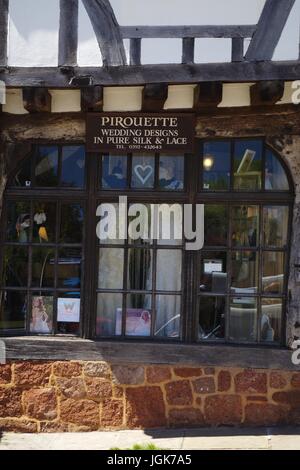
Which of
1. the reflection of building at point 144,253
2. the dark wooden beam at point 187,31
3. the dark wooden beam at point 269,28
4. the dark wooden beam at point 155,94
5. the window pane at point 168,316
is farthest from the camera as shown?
the window pane at point 168,316

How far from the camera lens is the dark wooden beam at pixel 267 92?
5.36 m

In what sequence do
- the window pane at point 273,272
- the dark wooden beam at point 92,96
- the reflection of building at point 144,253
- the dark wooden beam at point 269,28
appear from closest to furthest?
the dark wooden beam at point 269,28
the dark wooden beam at point 92,96
the reflection of building at point 144,253
the window pane at point 273,272

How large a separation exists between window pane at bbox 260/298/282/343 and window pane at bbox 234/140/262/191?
115 centimetres

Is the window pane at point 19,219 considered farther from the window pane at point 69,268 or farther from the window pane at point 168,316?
the window pane at point 168,316

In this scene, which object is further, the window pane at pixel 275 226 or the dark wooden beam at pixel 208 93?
the window pane at pixel 275 226

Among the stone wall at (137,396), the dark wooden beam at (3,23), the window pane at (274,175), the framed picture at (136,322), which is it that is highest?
the dark wooden beam at (3,23)

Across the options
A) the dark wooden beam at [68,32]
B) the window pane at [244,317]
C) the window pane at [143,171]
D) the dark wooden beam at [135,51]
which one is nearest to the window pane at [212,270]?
the window pane at [244,317]

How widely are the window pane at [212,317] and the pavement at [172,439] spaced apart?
90cm

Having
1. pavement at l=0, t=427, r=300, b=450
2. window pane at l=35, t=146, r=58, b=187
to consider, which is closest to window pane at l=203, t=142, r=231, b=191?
window pane at l=35, t=146, r=58, b=187

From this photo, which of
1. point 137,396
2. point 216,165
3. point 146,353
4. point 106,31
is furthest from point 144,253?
point 106,31

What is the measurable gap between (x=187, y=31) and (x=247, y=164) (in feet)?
4.63

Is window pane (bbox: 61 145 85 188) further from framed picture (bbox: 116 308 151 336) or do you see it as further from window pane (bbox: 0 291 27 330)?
framed picture (bbox: 116 308 151 336)
